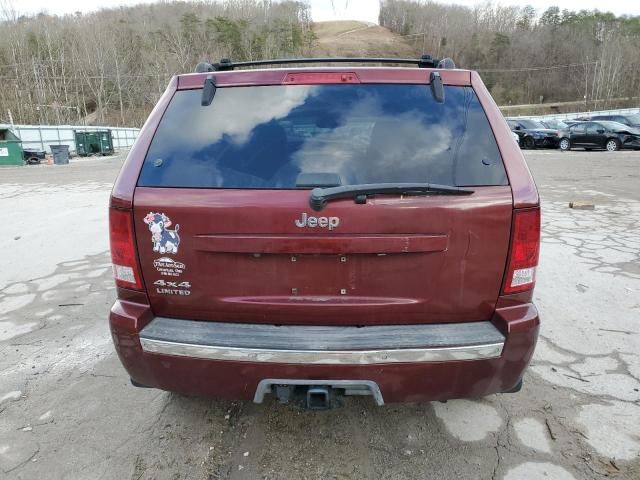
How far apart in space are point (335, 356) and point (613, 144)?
24.4 m

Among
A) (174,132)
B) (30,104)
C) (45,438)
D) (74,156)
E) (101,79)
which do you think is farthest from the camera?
(101,79)

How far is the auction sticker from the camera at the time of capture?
1962mm

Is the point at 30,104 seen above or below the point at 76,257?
above

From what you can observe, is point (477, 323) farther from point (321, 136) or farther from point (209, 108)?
point (209, 108)

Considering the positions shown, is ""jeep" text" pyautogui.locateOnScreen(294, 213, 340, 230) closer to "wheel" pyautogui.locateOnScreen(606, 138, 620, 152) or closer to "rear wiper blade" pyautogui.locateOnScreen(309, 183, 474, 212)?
"rear wiper blade" pyautogui.locateOnScreen(309, 183, 474, 212)

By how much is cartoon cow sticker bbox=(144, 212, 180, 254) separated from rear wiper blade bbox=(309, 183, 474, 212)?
0.64 metres

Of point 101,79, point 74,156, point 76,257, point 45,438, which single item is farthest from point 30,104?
point 45,438

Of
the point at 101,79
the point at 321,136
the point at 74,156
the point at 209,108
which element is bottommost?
the point at 74,156

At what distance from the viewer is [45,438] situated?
239 cm

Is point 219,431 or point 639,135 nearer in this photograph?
point 219,431

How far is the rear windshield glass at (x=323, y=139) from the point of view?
1928mm

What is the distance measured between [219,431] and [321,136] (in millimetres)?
1717

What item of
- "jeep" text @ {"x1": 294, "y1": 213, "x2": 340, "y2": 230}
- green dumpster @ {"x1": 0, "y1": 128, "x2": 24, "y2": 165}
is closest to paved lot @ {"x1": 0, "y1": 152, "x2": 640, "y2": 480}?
"jeep" text @ {"x1": 294, "y1": 213, "x2": 340, "y2": 230}

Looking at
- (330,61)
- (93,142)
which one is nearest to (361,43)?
(93,142)
